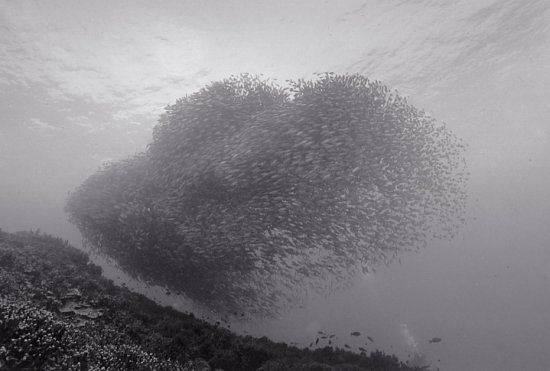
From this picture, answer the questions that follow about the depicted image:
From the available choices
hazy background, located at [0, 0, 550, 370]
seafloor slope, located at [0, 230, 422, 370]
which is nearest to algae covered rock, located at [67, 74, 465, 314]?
seafloor slope, located at [0, 230, 422, 370]

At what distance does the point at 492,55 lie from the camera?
29016 millimetres

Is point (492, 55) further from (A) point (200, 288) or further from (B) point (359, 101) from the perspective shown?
(A) point (200, 288)

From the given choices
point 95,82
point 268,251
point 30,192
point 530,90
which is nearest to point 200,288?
point 268,251

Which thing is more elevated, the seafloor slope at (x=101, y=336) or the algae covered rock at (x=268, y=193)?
the algae covered rock at (x=268, y=193)

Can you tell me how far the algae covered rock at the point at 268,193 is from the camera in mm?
11008

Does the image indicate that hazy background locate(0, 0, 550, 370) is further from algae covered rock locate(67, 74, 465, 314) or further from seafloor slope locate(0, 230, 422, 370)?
seafloor slope locate(0, 230, 422, 370)

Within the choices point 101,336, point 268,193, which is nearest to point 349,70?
point 268,193

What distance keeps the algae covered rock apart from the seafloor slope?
2.71 meters

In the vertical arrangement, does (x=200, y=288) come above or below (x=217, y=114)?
below

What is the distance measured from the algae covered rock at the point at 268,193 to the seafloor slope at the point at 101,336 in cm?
271

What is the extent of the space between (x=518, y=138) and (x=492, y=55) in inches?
2256

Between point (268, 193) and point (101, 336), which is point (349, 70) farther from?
point (101, 336)

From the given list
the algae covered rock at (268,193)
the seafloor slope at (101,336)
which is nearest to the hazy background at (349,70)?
the algae covered rock at (268,193)

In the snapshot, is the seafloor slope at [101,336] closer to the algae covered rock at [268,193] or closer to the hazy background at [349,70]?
the algae covered rock at [268,193]
